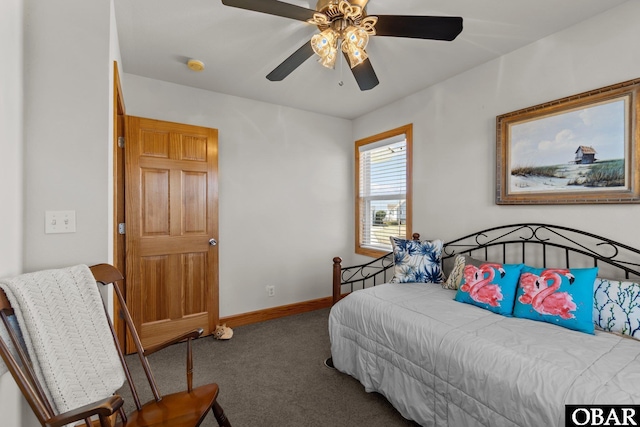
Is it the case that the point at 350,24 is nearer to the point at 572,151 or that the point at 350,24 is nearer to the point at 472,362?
the point at 572,151

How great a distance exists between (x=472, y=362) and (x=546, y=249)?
1.28 metres

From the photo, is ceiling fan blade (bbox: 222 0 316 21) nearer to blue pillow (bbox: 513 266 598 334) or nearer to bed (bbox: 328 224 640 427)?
bed (bbox: 328 224 640 427)

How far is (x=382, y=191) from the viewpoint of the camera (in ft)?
12.0

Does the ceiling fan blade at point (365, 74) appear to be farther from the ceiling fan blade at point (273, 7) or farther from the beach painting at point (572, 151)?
the beach painting at point (572, 151)

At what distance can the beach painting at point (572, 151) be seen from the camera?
183 cm

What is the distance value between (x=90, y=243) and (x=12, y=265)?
298mm

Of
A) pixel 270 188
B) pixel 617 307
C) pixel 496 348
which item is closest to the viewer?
pixel 496 348

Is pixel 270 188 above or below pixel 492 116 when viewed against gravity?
below

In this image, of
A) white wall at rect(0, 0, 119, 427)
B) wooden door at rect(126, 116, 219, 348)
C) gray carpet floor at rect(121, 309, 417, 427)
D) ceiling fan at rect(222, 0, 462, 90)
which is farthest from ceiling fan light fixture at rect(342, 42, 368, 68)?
gray carpet floor at rect(121, 309, 417, 427)

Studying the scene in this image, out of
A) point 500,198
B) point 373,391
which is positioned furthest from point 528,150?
point 373,391

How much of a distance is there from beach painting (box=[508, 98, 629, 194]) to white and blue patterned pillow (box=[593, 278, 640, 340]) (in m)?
0.65

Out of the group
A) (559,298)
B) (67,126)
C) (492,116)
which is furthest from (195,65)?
(559,298)

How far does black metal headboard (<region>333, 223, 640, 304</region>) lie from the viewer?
1.83 metres

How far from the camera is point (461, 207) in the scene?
2.73 m
